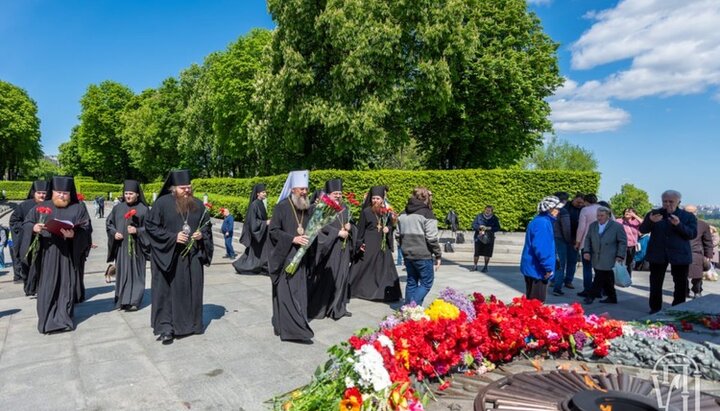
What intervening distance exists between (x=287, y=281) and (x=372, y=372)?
2.64m

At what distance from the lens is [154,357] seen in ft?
17.0

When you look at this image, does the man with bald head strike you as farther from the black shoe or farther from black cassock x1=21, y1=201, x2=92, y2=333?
black cassock x1=21, y1=201, x2=92, y2=333

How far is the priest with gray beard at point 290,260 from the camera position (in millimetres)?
5734

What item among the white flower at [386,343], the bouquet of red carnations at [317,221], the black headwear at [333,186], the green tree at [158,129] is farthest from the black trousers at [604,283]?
the green tree at [158,129]

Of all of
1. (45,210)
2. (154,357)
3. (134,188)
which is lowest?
(154,357)

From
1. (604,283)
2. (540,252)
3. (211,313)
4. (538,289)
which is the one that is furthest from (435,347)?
(604,283)

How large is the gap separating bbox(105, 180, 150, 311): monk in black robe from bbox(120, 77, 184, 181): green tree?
42.6 m

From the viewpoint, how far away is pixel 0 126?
51062 mm

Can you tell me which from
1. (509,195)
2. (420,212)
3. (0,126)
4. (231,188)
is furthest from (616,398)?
(0,126)

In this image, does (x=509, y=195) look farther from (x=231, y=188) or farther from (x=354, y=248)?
(x=231, y=188)

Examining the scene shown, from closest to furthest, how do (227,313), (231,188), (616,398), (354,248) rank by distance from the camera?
(616,398) → (227,313) → (354,248) → (231,188)

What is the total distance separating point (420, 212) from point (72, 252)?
5166mm

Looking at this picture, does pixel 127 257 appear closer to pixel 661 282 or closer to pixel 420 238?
pixel 420 238

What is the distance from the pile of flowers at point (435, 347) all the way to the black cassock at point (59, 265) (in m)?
4.04
